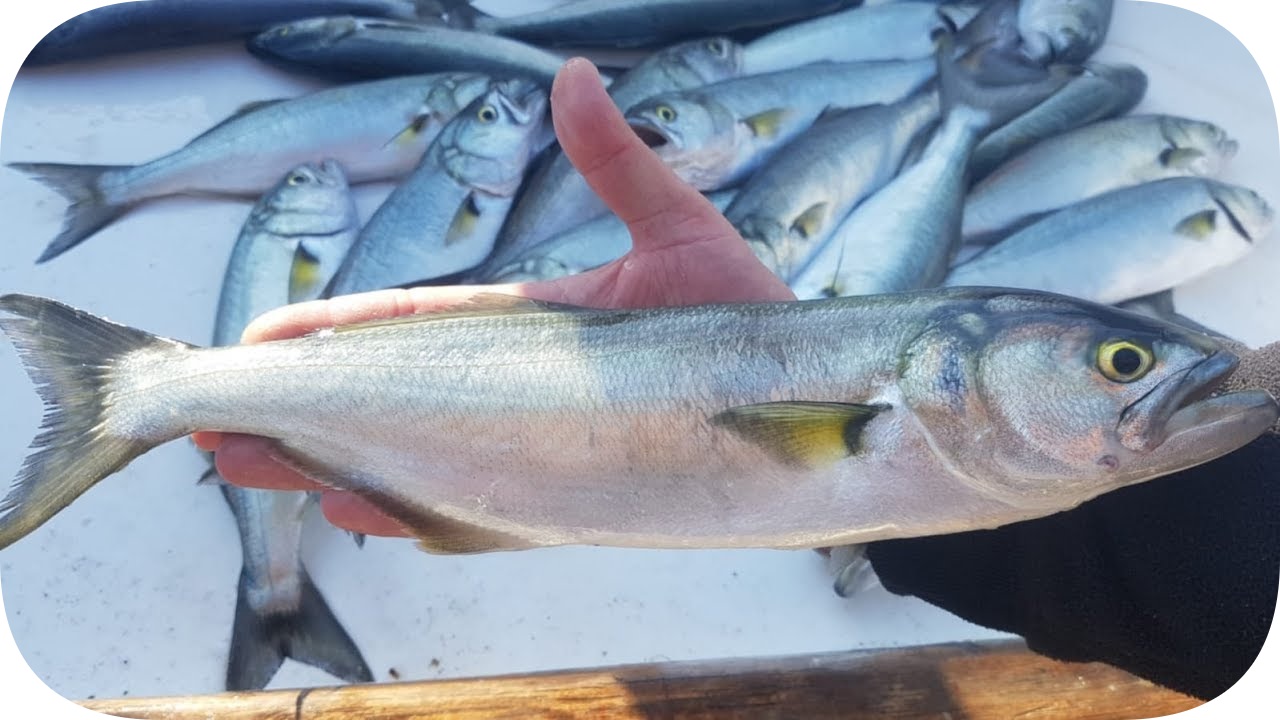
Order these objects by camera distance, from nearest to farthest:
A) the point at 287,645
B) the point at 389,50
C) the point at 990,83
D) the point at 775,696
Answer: the point at 775,696
the point at 287,645
the point at 990,83
the point at 389,50

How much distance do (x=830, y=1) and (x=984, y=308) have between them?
7.67ft

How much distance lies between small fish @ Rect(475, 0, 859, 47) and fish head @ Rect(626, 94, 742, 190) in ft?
1.71

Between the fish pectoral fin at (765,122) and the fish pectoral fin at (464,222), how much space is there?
3.30 feet

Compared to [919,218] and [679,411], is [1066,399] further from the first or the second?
[919,218]

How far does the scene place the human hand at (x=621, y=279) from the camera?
1784 mm

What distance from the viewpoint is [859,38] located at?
3191 mm

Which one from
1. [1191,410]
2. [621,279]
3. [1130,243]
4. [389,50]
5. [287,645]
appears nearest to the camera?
[1191,410]

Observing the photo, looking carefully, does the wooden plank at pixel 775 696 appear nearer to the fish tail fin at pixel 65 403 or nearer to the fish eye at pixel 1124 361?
the fish tail fin at pixel 65 403

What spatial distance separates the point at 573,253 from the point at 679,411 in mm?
1369

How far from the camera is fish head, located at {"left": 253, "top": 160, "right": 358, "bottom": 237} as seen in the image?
105 inches

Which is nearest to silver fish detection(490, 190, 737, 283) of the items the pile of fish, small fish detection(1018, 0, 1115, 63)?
the pile of fish

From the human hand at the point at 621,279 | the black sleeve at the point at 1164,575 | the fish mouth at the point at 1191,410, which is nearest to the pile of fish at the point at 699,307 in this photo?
the fish mouth at the point at 1191,410

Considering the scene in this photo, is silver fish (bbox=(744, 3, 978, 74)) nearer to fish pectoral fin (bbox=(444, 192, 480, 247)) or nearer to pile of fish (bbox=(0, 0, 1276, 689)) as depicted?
pile of fish (bbox=(0, 0, 1276, 689))

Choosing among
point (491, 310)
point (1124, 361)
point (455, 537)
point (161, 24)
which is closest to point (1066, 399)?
point (1124, 361)
